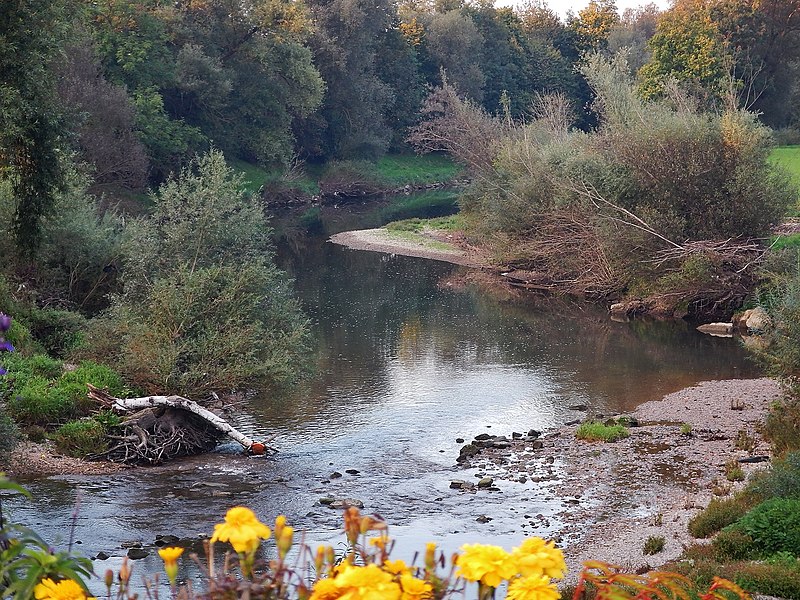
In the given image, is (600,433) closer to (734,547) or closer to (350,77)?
(734,547)

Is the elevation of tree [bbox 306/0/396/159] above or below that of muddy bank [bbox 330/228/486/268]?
above

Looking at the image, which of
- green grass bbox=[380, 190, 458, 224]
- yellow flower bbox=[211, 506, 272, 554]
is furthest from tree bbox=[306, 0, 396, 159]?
yellow flower bbox=[211, 506, 272, 554]

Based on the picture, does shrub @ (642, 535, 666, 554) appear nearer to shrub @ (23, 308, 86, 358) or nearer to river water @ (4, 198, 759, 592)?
river water @ (4, 198, 759, 592)

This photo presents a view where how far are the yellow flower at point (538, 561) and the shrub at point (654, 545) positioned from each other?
11.3 metres

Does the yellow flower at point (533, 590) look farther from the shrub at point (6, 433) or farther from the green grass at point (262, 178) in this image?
the green grass at point (262, 178)

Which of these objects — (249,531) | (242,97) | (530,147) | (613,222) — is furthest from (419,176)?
(249,531)

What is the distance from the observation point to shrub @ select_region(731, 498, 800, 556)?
465 inches

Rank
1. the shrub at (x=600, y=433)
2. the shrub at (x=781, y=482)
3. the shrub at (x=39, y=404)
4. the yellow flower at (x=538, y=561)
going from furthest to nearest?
1. the shrub at (x=600, y=433)
2. the shrub at (x=39, y=404)
3. the shrub at (x=781, y=482)
4. the yellow flower at (x=538, y=561)

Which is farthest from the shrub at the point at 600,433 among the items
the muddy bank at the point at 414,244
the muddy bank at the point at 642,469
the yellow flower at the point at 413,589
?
the muddy bank at the point at 414,244

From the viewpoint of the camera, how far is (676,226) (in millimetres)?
32656

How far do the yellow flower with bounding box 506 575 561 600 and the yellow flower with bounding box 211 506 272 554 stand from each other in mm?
700

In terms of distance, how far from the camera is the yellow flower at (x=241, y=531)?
262 cm

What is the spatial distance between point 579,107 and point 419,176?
19.5 meters

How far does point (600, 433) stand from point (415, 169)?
58.9m
